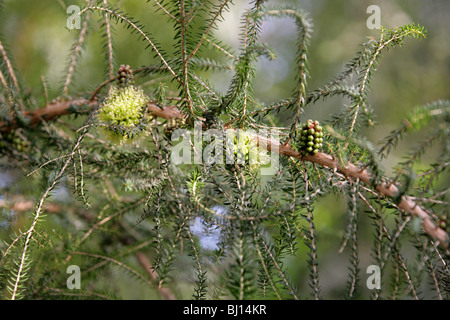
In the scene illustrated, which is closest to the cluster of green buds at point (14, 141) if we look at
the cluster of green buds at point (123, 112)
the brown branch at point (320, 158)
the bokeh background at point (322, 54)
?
the brown branch at point (320, 158)

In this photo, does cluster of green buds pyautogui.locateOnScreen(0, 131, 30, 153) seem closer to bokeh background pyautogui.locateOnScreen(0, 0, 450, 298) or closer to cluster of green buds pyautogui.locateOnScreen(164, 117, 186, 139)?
cluster of green buds pyautogui.locateOnScreen(164, 117, 186, 139)

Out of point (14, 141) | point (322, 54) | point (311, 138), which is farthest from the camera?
point (322, 54)

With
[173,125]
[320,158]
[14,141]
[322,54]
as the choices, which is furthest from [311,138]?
[322,54]

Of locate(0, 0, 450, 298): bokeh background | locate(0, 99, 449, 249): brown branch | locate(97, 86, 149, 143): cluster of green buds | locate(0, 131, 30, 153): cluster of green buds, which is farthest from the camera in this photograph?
locate(0, 0, 450, 298): bokeh background

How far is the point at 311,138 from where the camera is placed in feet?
1.60

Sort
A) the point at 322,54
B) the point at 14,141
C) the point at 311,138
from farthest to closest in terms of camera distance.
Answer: the point at 322,54 < the point at 14,141 < the point at 311,138

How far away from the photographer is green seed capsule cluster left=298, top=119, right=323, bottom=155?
1.60ft

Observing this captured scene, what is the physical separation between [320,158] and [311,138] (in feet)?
0.11

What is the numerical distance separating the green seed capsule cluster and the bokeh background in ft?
3.29

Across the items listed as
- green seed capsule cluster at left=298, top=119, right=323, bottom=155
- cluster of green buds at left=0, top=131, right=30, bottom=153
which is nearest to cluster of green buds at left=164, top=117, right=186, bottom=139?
green seed capsule cluster at left=298, top=119, right=323, bottom=155

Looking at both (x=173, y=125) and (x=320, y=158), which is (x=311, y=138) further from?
(x=173, y=125)

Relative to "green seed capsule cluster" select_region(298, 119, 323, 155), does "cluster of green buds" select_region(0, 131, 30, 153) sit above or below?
above

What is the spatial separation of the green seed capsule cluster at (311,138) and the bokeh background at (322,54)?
1.00 meters

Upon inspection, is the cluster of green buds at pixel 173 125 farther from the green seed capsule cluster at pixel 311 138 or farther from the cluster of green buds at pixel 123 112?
the green seed capsule cluster at pixel 311 138
